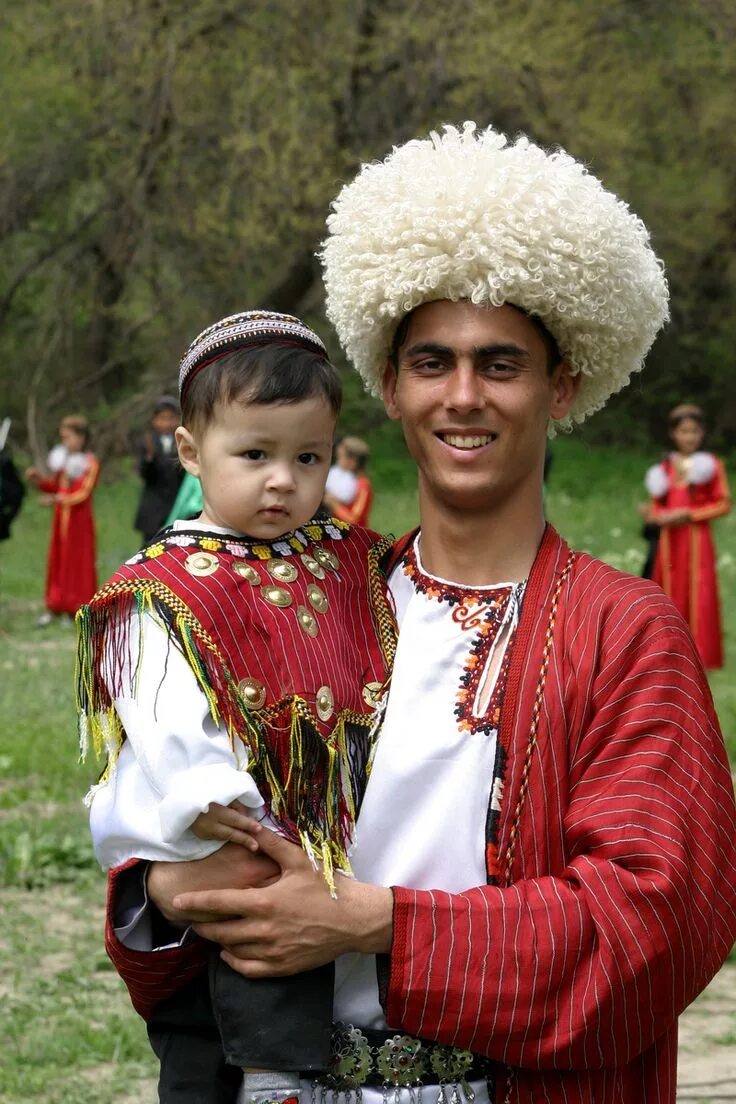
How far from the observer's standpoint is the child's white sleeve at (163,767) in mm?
2084

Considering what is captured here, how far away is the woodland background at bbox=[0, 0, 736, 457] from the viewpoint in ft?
62.5

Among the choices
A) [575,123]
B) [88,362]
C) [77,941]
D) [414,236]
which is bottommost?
[77,941]

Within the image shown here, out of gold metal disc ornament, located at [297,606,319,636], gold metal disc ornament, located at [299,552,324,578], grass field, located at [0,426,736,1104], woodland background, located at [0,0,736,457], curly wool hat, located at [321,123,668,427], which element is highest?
woodland background, located at [0,0,736,457]

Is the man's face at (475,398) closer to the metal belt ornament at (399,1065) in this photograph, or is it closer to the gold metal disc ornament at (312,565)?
the gold metal disc ornament at (312,565)

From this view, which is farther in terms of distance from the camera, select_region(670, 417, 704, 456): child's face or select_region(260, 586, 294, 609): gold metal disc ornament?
select_region(670, 417, 704, 456): child's face

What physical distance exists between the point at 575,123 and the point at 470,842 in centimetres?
1821

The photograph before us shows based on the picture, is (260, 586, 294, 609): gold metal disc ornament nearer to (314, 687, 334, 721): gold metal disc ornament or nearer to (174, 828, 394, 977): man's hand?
(314, 687, 334, 721): gold metal disc ornament

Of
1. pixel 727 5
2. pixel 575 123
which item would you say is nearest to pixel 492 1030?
pixel 575 123

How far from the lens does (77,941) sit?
5.73 meters

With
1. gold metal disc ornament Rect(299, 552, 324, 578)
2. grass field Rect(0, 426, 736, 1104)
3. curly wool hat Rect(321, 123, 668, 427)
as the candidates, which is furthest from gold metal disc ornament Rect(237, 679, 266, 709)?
grass field Rect(0, 426, 736, 1104)

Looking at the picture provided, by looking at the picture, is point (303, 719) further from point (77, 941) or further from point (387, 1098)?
point (77, 941)

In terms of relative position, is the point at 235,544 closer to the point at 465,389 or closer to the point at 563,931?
the point at 465,389

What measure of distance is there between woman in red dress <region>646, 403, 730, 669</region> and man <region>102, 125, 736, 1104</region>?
8.29 metres

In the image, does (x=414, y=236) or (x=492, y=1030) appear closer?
(x=492, y=1030)
